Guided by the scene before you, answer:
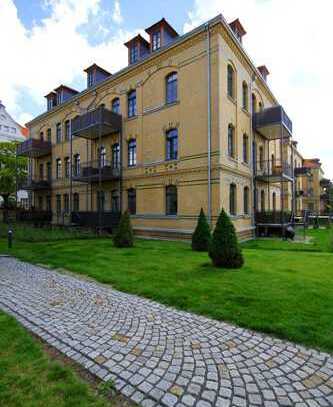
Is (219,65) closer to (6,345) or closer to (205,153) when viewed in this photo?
(205,153)

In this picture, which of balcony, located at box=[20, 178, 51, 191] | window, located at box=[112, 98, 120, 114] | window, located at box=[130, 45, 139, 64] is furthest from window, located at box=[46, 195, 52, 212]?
window, located at box=[130, 45, 139, 64]

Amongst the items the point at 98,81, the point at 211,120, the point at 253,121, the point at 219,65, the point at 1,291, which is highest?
the point at 98,81

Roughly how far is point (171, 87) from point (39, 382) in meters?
16.8

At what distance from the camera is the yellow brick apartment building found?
14.5 meters

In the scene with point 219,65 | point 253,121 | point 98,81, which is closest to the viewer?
point 219,65

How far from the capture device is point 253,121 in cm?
1848

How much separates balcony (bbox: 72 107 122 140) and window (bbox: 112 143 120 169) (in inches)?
45.4

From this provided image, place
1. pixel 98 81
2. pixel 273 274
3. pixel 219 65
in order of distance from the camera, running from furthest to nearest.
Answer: pixel 98 81, pixel 219 65, pixel 273 274

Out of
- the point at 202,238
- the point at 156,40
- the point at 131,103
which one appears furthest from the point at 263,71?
the point at 202,238

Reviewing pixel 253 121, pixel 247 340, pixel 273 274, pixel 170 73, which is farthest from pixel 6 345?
pixel 253 121

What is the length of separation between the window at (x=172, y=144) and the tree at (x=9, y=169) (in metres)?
23.7

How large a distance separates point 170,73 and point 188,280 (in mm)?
14292

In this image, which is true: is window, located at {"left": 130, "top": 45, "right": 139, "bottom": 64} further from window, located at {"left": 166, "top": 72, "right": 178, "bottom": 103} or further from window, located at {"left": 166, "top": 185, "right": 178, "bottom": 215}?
window, located at {"left": 166, "top": 185, "right": 178, "bottom": 215}

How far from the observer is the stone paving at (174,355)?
262 cm
